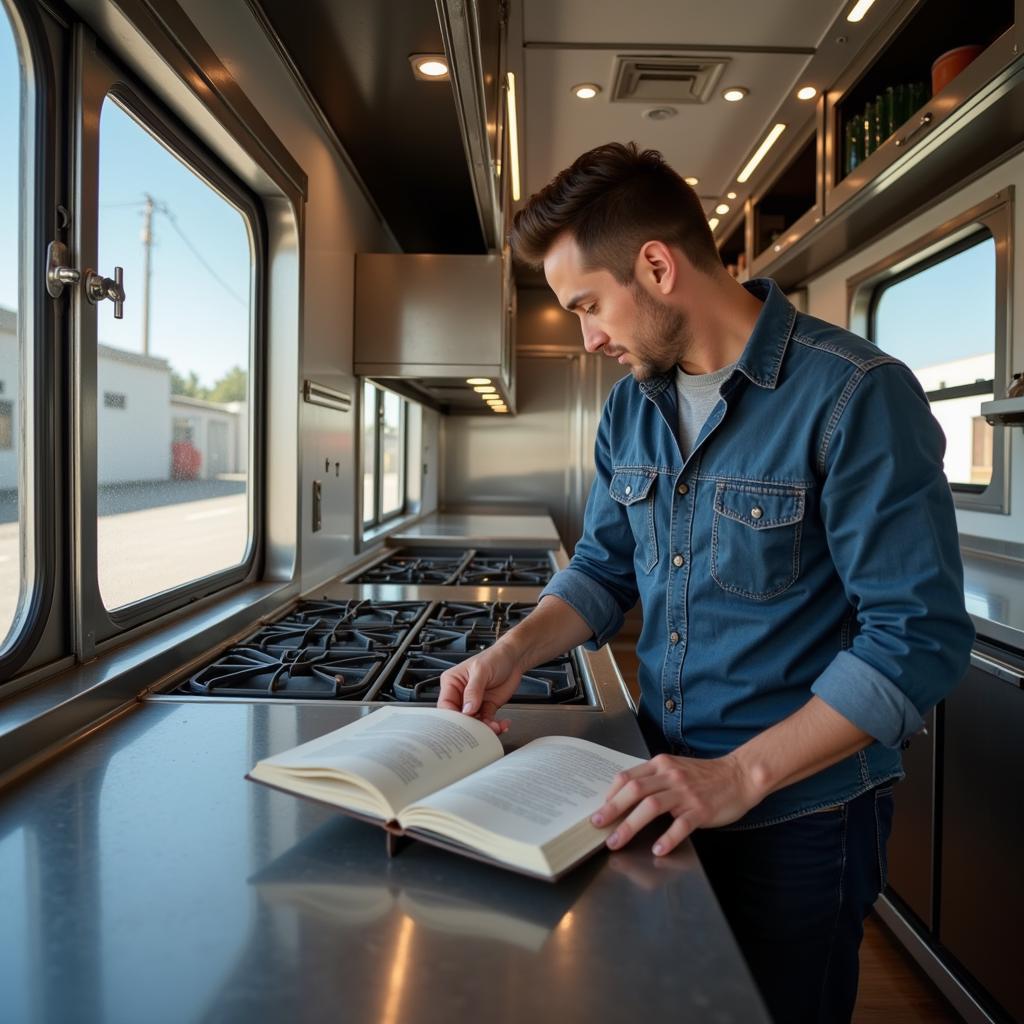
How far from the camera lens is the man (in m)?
0.87

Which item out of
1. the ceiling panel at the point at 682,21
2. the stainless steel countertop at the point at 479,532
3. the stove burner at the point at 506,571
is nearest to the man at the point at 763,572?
the stove burner at the point at 506,571

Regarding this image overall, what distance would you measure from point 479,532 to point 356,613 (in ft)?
5.72

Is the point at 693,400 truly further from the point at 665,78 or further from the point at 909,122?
the point at 665,78

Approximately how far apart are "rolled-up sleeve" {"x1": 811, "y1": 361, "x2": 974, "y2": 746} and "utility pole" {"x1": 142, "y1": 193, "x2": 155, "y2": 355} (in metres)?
1.16

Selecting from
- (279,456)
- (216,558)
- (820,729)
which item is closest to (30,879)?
(820,729)

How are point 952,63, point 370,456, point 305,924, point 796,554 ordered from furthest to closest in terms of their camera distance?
point 370,456 → point 952,63 → point 796,554 → point 305,924

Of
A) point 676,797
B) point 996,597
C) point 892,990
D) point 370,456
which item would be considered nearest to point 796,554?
point 676,797

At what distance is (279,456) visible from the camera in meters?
2.11

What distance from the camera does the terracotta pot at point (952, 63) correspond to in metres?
2.23

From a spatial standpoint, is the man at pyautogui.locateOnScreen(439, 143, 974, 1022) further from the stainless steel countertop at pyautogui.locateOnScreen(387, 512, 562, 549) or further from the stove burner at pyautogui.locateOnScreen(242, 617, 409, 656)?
the stainless steel countertop at pyautogui.locateOnScreen(387, 512, 562, 549)

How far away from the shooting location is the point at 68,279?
1.17 m

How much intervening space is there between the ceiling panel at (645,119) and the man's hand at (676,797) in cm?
247

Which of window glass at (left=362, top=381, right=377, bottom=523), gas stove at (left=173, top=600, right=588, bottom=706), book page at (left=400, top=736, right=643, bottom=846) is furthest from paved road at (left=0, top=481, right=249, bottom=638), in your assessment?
window glass at (left=362, top=381, right=377, bottom=523)

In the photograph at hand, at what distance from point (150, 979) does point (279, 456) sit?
5.34 feet
